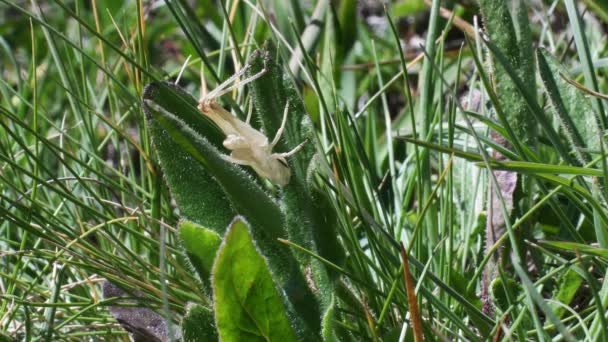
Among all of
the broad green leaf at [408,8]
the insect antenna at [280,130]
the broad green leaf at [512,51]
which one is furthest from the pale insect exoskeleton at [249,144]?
the broad green leaf at [408,8]

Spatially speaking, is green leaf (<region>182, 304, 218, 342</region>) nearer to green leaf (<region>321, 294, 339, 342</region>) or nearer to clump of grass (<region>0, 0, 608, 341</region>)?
clump of grass (<region>0, 0, 608, 341</region>)

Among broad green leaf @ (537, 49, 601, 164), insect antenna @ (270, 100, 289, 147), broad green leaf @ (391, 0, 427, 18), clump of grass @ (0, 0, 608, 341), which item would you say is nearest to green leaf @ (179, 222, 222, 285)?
clump of grass @ (0, 0, 608, 341)

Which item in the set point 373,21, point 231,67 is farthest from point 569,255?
point 373,21

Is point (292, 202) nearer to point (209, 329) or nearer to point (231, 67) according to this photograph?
point (209, 329)

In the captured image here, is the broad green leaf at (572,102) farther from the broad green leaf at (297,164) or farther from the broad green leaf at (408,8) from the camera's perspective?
the broad green leaf at (408,8)

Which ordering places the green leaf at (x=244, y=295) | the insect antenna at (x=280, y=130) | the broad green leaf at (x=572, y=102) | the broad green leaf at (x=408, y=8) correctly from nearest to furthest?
the green leaf at (x=244, y=295) < the insect antenna at (x=280, y=130) < the broad green leaf at (x=572, y=102) < the broad green leaf at (x=408, y=8)

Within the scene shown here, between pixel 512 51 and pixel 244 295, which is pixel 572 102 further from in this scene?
pixel 244 295

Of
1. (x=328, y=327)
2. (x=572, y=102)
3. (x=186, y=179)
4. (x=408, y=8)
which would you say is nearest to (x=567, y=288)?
(x=572, y=102)
